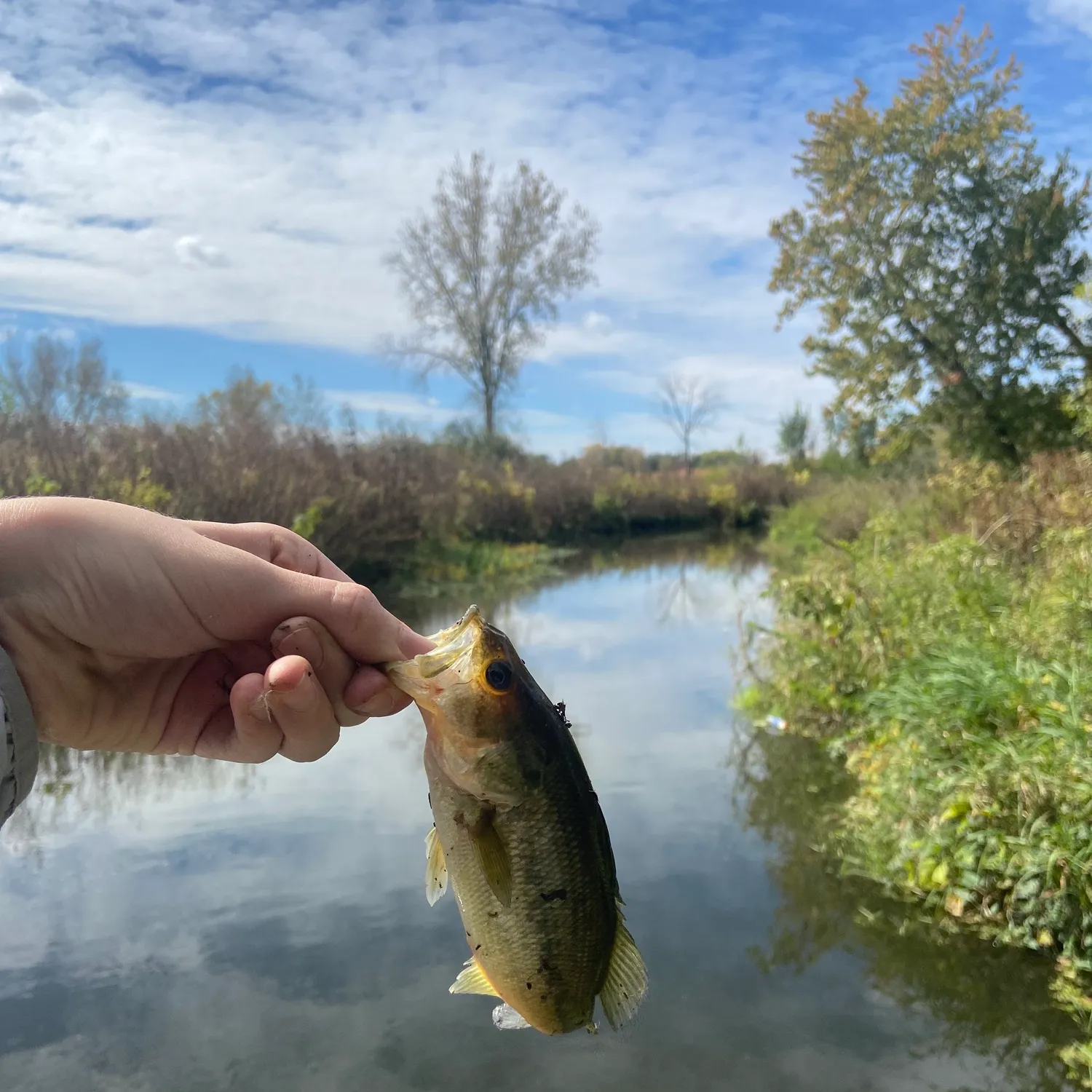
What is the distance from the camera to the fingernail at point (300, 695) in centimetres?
195

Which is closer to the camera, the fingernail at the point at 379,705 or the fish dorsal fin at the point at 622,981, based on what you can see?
the fish dorsal fin at the point at 622,981

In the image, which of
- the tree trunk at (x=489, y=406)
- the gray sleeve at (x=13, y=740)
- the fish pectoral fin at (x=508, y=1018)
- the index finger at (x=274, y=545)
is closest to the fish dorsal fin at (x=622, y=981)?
the fish pectoral fin at (x=508, y=1018)

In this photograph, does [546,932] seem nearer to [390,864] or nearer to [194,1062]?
[194,1062]

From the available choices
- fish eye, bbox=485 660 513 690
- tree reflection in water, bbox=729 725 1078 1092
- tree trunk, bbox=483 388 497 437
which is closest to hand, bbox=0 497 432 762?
fish eye, bbox=485 660 513 690

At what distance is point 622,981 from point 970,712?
4.62m

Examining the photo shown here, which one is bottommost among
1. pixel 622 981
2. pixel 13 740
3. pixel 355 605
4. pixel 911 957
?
pixel 911 957


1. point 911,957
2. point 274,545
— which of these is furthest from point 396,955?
point 274,545

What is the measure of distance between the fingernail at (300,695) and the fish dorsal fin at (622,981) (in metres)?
0.78

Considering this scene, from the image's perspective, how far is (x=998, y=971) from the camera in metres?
5.03

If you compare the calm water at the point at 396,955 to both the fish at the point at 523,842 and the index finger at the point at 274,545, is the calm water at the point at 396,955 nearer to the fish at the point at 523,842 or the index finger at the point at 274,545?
the fish at the point at 523,842

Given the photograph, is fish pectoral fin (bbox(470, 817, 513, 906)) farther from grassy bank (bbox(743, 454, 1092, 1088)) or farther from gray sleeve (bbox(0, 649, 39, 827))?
grassy bank (bbox(743, 454, 1092, 1088))

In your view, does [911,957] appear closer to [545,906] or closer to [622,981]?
[622,981]

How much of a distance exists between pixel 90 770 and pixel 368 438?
42.7 ft

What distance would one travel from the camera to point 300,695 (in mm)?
1977
